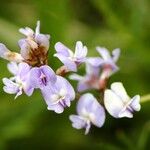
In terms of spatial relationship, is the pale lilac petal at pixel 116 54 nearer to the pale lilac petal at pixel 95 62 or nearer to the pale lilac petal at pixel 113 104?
the pale lilac petal at pixel 95 62

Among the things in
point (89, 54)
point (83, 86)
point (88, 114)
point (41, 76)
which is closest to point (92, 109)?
point (88, 114)

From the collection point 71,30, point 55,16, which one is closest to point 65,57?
point 55,16

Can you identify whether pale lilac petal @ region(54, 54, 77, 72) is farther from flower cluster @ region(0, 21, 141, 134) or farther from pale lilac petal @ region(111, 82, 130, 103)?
pale lilac petal @ region(111, 82, 130, 103)

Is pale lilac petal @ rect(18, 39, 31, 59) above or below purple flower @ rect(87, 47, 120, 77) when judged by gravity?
below

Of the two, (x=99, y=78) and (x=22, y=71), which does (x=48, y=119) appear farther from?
(x=22, y=71)

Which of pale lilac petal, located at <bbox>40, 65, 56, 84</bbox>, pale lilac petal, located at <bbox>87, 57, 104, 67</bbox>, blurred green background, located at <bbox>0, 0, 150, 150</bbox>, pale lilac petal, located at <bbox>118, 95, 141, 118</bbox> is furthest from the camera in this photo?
blurred green background, located at <bbox>0, 0, 150, 150</bbox>

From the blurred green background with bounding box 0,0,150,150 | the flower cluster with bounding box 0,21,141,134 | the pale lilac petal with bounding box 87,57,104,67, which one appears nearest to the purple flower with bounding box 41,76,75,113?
the flower cluster with bounding box 0,21,141,134

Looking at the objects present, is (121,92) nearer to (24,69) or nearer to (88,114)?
(88,114)
